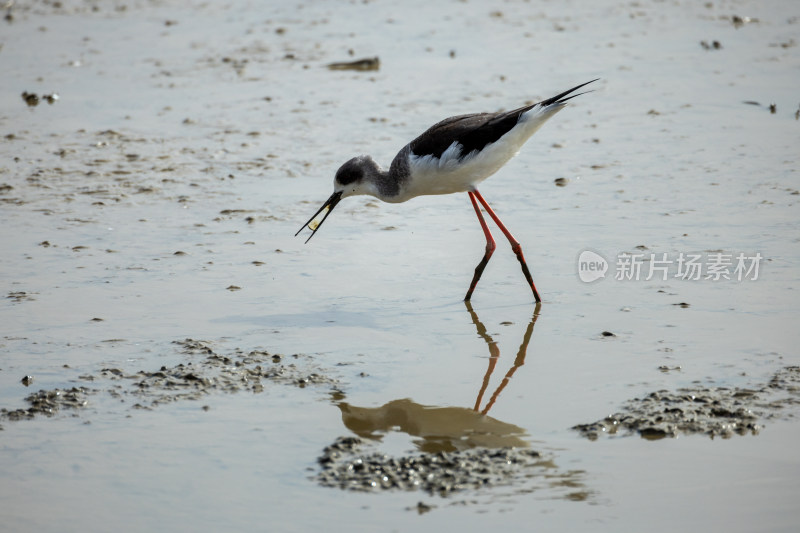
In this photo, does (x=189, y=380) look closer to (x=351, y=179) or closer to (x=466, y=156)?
(x=351, y=179)

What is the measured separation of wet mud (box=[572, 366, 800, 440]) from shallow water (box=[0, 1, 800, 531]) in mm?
86

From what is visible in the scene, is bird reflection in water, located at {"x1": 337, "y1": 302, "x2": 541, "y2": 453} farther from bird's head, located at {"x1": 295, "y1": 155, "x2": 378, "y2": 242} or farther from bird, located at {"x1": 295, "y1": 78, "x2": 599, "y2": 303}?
bird's head, located at {"x1": 295, "y1": 155, "x2": 378, "y2": 242}

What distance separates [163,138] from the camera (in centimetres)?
931

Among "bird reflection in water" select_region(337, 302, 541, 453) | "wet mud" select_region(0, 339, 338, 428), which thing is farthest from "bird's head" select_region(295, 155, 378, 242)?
"bird reflection in water" select_region(337, 302, 541, 453)

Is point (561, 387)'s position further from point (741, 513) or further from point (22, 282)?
point (22, 282)

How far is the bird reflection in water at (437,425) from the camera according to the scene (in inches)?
172

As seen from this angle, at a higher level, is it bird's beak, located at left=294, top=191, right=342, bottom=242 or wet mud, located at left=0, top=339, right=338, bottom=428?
bird's beak, located at left=294, top=191, right=342, bottom=242

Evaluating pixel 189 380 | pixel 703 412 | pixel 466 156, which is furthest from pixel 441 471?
pixel 466 156

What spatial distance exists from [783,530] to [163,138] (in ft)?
23.1

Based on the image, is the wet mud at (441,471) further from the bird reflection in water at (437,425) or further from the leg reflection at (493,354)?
the leg reflection at (493,354)

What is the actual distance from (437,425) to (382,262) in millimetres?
2270

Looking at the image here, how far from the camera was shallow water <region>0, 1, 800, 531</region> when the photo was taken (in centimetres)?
404

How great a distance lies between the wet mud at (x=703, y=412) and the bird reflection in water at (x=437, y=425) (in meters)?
0.37

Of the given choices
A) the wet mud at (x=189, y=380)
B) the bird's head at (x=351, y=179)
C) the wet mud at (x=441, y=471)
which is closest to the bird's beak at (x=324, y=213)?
the bird's head at (x=351, y=179)
